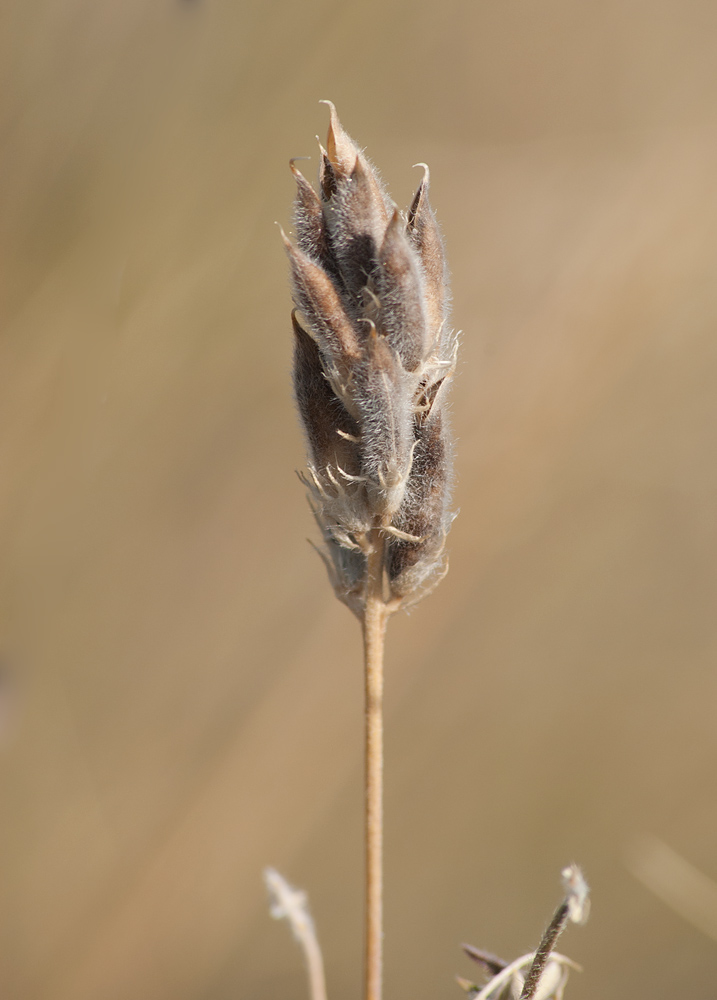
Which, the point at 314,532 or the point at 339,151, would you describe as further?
the point at 314,532

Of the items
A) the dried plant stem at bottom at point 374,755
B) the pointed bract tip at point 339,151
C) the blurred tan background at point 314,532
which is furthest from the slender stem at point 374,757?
the blurred tan background at point 314,532

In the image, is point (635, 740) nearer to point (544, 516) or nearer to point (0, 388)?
point (544, 516)

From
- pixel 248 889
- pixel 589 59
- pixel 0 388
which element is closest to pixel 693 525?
pixel 589 59

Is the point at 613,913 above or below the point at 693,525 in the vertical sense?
below

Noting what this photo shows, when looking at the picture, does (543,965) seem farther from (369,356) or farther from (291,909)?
(369,356)

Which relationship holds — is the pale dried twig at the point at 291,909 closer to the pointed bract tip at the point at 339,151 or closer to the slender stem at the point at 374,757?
the slender stem at the point at 374,757

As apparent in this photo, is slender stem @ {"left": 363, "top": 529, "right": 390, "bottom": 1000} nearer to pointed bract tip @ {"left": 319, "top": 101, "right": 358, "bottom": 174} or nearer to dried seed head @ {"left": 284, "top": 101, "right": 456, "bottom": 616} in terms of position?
dried seed head @ {"left": 284, "top": 101, "right": 456, "bottom": 616}

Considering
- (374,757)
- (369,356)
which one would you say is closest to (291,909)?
(374,757)
